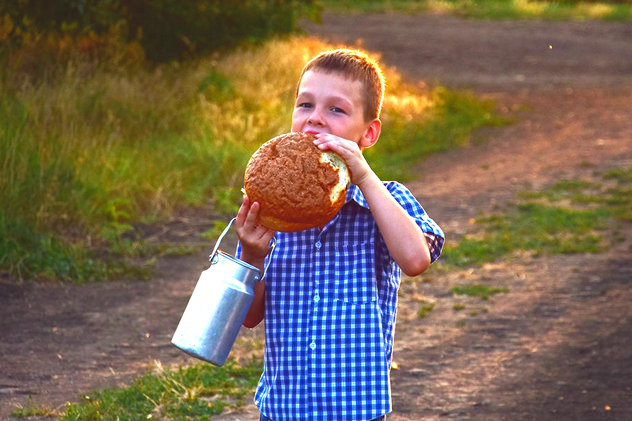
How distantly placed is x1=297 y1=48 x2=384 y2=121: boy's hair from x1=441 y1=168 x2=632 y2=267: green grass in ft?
14.0

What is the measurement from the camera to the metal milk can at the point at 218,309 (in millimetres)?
2375

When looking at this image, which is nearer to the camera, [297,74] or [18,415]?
[18,415]

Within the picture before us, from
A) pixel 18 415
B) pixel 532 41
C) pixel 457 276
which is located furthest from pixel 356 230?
pixel 532 41

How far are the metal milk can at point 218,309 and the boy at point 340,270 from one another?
0.08 meters

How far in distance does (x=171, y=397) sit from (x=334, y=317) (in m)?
2.01

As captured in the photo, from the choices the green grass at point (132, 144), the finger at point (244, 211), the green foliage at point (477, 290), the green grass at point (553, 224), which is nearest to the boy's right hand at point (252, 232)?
the finger at point (244, 211)

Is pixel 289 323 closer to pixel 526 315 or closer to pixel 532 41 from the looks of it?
pixel 526 315

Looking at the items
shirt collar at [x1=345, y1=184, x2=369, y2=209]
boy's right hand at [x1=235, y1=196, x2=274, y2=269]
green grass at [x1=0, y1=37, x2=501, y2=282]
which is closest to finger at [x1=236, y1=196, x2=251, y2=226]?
boy's right hand at [x1=235, y1=196, x2=274, y2=269]

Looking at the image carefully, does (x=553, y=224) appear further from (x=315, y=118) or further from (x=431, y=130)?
(x=315, y=118)

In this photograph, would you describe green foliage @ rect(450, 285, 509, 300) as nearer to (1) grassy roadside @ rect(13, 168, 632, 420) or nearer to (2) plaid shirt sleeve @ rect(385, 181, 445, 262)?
(1) grassy roadside @ rect(13, 168, 632, 420)

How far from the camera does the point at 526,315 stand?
5672 millimetres

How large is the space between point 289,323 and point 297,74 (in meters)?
9.20

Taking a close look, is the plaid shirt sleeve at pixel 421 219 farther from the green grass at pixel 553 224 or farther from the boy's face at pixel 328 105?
the green grass at pixel 553 224

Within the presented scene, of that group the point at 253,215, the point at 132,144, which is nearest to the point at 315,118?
the point at 253,215
